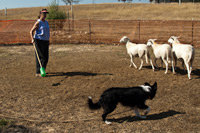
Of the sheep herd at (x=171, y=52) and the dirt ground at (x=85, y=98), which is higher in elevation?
the sheep herd at (x=171, y=52)

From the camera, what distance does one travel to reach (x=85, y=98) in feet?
20.6

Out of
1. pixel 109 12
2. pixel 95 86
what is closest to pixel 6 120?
pixel 95 86

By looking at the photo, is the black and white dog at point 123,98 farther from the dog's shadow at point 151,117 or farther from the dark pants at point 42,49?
the dark pants at point 42,49

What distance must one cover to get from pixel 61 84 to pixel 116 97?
10.4 ft

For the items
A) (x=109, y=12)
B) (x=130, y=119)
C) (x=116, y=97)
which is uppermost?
(x=109, y=12)

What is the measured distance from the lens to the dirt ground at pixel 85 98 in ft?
15.4

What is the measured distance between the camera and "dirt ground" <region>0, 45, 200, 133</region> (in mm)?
4688

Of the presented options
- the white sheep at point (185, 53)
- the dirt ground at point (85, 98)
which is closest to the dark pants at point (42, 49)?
the dirt ground at point (85, 98)

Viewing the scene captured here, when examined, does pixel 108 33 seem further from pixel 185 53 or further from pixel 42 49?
pixel 185 53

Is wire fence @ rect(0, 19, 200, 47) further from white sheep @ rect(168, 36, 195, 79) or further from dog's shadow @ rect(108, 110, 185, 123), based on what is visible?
dog's shadow @ rect(108, 110, 185, 123)

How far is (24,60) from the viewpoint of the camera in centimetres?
1170

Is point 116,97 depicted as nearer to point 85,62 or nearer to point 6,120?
point 6,120

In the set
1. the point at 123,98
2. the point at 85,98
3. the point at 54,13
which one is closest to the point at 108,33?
the point at 54,13

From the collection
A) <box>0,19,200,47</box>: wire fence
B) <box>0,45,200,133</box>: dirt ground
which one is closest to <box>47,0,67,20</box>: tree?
<box>0,19,200,47</box>: wire fence
